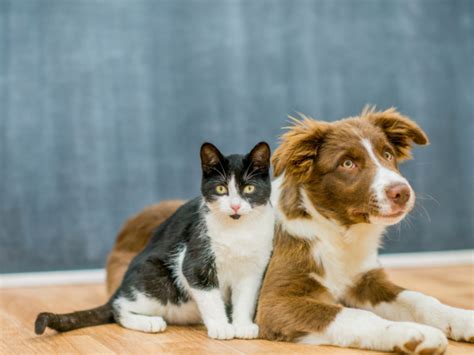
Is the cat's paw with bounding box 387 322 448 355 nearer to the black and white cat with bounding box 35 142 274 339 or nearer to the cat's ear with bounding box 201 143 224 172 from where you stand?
the black and white cat with bounding box 35 142 274 339

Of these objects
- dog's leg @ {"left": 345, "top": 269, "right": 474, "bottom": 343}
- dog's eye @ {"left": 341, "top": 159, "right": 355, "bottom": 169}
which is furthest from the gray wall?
dog's eye @ {"left": 341, "top": 159, "right": 355, "bottom": 169}

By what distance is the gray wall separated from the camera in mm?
3947

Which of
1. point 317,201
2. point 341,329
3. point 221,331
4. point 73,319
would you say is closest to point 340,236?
point 317,201

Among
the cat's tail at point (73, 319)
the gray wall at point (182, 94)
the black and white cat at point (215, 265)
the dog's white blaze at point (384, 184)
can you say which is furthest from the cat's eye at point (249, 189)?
the gray wall at point (182, 94)

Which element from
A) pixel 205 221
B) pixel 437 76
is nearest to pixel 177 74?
pixel 437 76

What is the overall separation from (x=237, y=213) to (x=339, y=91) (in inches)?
97.1

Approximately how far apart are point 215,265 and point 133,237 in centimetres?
93

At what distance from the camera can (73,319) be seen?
2.25 m

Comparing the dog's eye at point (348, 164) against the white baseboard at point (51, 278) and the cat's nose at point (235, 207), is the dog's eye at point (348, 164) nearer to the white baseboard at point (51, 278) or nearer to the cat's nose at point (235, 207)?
the cat's nose at point (235, 207)

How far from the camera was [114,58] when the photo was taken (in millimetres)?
4094

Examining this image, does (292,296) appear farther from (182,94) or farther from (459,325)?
(182,94)

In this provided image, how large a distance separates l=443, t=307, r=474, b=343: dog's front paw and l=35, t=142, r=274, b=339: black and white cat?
1.95 ft

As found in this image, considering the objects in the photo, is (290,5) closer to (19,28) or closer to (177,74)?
(177,74)

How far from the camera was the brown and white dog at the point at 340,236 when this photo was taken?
1930mm
